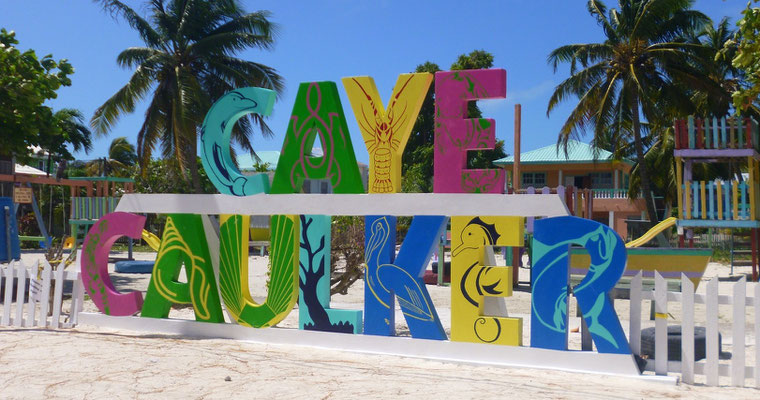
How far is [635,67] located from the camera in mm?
25172

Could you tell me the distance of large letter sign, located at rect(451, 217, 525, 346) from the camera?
6949 millimetres

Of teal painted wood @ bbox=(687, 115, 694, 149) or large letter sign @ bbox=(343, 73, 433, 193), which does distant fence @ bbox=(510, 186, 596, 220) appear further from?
large letter sign @ bbox=(343, 73, 433, 193)

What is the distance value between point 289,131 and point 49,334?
12.9 feet

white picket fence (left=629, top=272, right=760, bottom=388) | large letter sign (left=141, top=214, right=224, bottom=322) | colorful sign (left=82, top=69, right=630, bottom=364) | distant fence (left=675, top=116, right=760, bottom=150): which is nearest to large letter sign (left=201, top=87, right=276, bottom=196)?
colorful sign (left=82, top=69, right=630, bottom=364)

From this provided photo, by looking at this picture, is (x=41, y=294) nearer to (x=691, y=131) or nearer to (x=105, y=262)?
(x=105, y=262)

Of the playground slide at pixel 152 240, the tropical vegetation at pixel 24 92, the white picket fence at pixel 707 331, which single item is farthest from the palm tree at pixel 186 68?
the white picket fence at pixel 707 331

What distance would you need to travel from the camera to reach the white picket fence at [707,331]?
6.05 m

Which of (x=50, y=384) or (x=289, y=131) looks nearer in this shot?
(x=50, y=384)

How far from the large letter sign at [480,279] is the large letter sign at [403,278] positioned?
25 cm

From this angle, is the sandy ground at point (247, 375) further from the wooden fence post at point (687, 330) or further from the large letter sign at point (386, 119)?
the large letter sign at point (386, 119)

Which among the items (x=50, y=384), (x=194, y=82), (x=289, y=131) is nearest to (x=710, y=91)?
(x=194, y=82)

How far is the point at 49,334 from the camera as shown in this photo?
859cm

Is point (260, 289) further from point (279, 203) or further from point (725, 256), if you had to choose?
point (725, 256)

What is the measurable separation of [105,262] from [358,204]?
11.9ft
